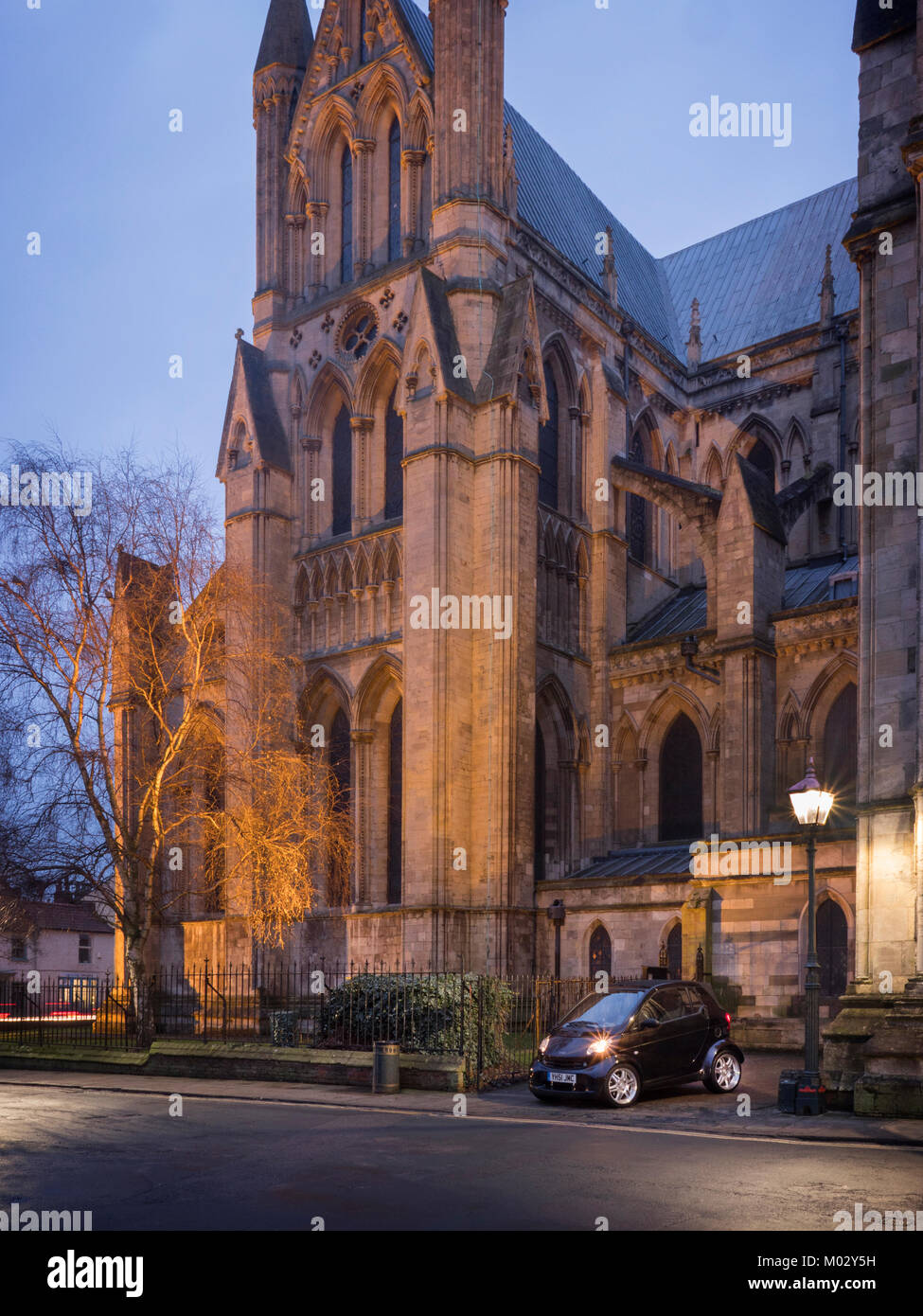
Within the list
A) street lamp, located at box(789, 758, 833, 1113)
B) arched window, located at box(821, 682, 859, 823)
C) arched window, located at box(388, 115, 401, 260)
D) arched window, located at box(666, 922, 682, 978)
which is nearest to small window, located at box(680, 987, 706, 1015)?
street lamp, located at box(789, 758, 833, 1113)

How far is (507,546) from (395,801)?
6725mm

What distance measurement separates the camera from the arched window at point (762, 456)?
126 feet

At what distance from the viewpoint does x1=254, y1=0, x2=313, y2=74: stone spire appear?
36.1 m

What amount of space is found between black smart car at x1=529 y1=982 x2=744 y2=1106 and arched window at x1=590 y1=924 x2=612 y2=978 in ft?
33.4

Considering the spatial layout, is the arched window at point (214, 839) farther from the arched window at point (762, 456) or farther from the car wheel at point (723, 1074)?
the arched window at point (762, 456)

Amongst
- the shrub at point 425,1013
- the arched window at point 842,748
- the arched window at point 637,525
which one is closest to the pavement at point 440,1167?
the shrub at point 425,1013

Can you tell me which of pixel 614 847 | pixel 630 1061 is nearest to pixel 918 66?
pixel 630 1061

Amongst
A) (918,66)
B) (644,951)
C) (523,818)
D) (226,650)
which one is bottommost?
(644,951)

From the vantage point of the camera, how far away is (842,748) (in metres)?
27.6

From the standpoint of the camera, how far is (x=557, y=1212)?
816 cm

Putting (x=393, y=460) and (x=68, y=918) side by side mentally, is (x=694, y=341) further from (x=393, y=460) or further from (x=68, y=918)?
(x=68, y=918)
